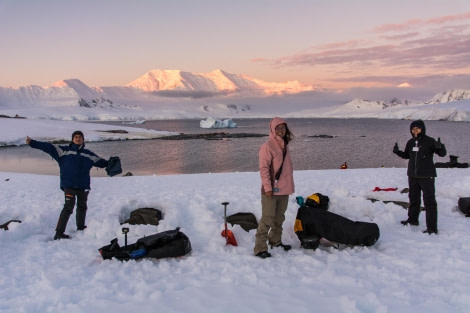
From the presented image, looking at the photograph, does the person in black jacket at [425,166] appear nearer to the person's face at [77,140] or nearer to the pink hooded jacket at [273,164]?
the pink hooded jacket at [273,164]

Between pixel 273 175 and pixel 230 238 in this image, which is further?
pixel 230 238

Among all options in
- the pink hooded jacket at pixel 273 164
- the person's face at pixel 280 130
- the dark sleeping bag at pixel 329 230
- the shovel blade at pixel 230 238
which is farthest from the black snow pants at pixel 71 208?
the dark sleeping bag at pixel 329 230

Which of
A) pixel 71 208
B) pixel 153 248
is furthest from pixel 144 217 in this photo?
pixel 153 248

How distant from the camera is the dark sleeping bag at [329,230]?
5.93 m

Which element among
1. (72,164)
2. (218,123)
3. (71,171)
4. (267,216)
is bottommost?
(267,216)

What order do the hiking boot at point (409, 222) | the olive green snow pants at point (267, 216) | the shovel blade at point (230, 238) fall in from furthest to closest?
the hiking boot at point (409, 222) < the shovel blade at point (230, 238) < the olive green snow pants at point (267, 216)

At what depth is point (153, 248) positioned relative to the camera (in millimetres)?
5754

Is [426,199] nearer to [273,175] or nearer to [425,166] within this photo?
[425,166]

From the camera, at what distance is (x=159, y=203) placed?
9047mm

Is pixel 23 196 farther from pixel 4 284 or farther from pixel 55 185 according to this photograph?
pixel 4 284

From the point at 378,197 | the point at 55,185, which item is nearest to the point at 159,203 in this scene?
the point at 378,197

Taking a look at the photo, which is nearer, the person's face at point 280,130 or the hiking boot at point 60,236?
the person's face at point 280,130

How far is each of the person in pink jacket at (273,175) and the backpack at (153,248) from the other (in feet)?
3.85

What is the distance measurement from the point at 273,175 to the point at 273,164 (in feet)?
0.55
